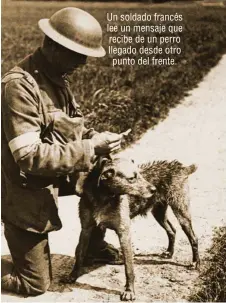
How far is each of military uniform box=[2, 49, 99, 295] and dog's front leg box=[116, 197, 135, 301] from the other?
0.49 meters

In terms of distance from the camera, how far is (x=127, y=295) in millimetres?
3842

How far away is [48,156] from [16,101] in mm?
441

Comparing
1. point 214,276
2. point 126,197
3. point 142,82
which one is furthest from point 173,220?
point 142,82

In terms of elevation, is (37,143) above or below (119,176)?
above

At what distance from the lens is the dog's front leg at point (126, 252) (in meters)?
3.82

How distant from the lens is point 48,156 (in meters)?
3.44

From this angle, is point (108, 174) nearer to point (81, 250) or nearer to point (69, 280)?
point (81, 250)

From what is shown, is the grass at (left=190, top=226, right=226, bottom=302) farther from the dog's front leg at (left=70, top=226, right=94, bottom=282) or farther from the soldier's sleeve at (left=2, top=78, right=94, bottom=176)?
the soldier's sleeve at (left=2, top=78, right=94, bottom=176)

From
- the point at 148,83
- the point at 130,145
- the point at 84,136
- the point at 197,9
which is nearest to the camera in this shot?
the point at 84,136

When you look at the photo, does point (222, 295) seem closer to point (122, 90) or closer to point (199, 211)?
point (199, 211)

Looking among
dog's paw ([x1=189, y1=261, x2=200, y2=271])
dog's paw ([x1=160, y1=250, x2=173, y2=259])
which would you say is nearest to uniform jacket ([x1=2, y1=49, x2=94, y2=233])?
dog's paw ([x1=160, y1=250, x2=173, y2=259])

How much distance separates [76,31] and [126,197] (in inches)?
50.9

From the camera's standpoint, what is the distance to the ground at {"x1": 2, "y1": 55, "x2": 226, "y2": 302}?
13.1 feet

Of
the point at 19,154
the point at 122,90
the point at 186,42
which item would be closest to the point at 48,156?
the point at 19,154
